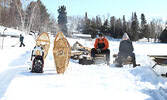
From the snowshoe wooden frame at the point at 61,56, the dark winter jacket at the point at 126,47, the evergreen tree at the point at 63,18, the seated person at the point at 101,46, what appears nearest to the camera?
the snowshoe wooden frame at the point at 61,56

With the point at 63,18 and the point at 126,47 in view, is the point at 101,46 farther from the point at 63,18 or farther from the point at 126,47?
the point at 63,18

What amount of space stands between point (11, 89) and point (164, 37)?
5020 cm

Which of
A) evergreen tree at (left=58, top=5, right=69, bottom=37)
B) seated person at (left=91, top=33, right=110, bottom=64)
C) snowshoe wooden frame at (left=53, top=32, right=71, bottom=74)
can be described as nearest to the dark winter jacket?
seated person at (left=91, top=33, right=110, bottom=64)

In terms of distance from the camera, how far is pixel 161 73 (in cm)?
481

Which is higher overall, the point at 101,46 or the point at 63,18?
the point at 63,18

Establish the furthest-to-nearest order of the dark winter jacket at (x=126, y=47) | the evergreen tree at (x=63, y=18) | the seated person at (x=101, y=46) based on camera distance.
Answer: the evergreen tree at (x=63, y=18) < the seated person at (x=101, y=46) < the dark winter jacket at (x=126, y=47)

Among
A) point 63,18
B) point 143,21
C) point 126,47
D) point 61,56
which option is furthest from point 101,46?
point 143,21

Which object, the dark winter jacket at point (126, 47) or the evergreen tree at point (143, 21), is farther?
the evergreen tree at point (143, 21)

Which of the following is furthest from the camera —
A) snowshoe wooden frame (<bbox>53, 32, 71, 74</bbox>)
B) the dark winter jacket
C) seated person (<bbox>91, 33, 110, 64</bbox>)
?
seated person (<bbox>91, 33, 110, 64</bbox>)

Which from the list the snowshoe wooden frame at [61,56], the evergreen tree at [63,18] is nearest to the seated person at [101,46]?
the snowshoe wooden frame at [61,56]

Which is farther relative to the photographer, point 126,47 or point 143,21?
point 143,21

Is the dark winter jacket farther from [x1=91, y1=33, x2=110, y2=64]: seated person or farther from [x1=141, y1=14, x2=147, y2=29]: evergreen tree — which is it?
[x1=141, y1=14, x2=147, y2=29]: evergreen tree

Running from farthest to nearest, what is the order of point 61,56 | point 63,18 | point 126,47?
point 63,18, point 126,47, point 61,56

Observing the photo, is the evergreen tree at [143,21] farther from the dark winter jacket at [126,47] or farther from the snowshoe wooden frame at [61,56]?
the snowshoe wooden frame at [61,56]
